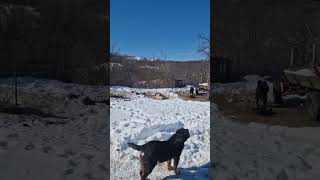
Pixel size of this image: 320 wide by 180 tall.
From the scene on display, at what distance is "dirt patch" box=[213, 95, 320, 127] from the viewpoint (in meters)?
2.15

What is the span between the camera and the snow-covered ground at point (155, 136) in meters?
1.53

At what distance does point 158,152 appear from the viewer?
4.40 ft

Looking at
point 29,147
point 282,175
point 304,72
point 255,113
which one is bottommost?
point 282,175

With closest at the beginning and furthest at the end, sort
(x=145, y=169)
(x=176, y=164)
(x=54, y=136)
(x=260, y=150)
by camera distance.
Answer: (x=145, y=169) → (x=176, y=164) → (x=260, y=150) → (x=54, y=136)

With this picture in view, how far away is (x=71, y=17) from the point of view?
2.68 m

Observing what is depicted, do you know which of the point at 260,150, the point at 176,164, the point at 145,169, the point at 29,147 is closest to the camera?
the point at 145,169

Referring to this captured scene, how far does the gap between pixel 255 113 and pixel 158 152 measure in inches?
45.0

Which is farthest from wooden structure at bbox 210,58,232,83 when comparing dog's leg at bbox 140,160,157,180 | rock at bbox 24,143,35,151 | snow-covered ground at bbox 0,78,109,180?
rock at bbox 24,143,35,151

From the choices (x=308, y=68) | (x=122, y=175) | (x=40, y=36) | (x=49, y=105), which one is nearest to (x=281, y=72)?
(x=308, y=68)

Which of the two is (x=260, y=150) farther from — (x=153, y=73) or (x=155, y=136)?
(x=153, y=73)

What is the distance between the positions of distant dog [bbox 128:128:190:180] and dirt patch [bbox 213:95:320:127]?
32.2 inches

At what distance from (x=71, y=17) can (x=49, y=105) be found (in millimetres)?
903

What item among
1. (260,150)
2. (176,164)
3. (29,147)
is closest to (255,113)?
(260,150)

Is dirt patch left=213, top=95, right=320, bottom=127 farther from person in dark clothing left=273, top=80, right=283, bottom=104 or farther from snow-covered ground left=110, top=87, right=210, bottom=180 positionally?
snow-covered ground left=110, top=87, right=210, bottom=180
